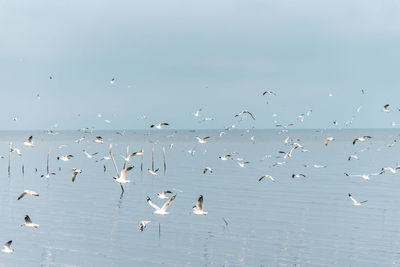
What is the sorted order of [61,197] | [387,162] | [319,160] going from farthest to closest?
[319,160]
[387,162]
[61,197]

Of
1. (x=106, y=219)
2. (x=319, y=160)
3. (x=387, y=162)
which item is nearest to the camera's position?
(x=106, y=219)

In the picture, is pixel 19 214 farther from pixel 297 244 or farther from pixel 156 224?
pixel 297 244

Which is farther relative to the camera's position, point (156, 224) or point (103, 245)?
point (156, 224)

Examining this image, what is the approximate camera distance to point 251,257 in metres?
38.3

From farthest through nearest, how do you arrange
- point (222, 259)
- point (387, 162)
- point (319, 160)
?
point (319, 160), point (387, 162), point (222, 259)

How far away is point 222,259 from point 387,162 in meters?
94.2

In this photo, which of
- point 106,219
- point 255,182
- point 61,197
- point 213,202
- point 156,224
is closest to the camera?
point 156,224

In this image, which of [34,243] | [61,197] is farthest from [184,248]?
[61,197]

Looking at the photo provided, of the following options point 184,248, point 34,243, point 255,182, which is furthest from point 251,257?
point 255,182

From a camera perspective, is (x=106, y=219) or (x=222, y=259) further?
(x=106, y=219)

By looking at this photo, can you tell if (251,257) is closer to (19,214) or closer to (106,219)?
(106,219)

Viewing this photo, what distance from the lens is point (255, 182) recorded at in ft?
280

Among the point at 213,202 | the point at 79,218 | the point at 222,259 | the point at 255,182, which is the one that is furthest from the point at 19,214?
the point at 255,182

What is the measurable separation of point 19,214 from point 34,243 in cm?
1427
